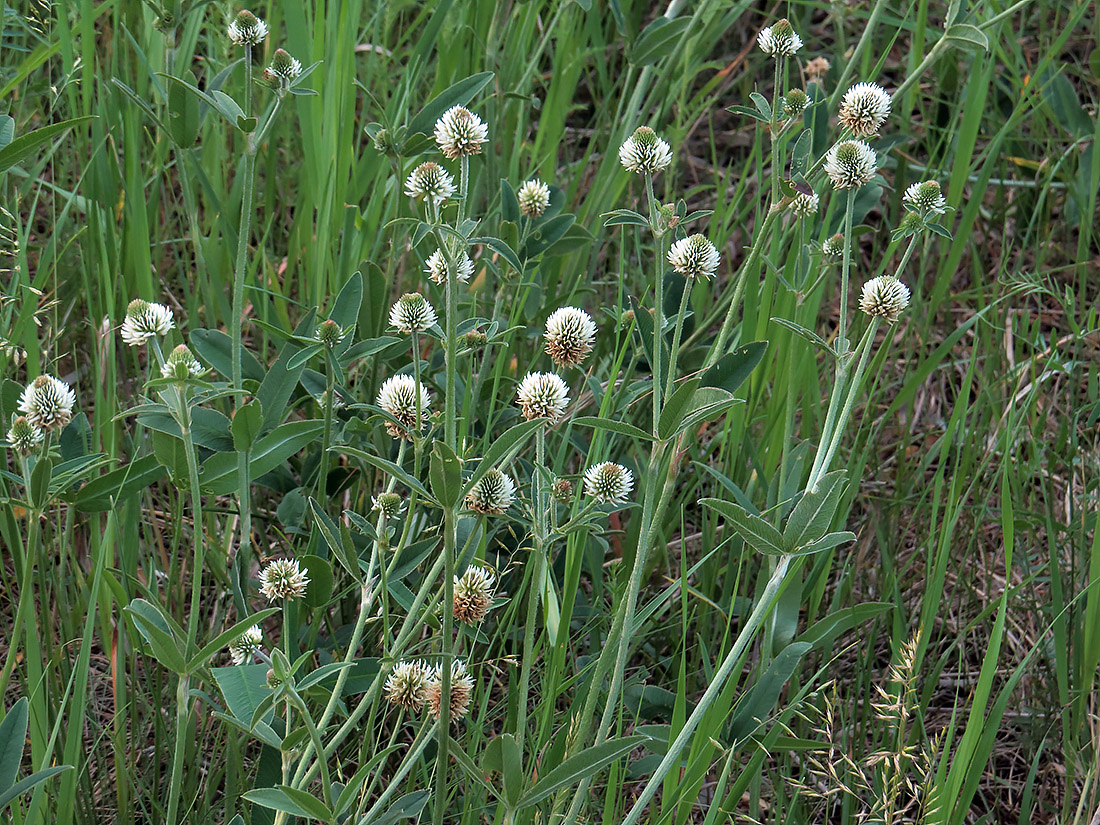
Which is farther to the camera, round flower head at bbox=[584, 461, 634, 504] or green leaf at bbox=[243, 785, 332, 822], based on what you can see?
round flower head at bbox=[584, 461, 634, 504]

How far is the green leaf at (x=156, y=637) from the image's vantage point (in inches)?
46.5

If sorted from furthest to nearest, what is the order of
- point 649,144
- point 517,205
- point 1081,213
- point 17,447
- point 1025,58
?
point 1025,58 → point 1081,213 → point 517,205 → point 649,144 → point 17,447

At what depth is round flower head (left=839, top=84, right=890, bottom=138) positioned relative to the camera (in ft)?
5.67

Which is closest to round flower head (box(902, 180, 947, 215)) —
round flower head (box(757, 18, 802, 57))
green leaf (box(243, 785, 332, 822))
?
round flower head (box(757, 18, 802, 57))

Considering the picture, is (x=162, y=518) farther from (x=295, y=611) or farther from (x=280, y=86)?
(x=280, y=86)

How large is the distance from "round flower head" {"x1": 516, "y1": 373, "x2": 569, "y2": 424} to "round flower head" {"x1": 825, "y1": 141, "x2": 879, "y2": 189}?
565mm

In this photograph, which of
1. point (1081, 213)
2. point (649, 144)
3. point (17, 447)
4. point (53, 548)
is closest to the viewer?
point (17, 447)

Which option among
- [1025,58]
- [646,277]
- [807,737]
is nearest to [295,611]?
[807,737]

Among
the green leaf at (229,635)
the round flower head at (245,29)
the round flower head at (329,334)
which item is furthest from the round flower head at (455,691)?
the round flower head at (245,29)

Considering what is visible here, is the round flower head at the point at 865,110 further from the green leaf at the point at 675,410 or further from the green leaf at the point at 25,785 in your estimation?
the green leaf at the point at 25,785

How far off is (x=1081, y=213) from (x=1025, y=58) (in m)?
0.94

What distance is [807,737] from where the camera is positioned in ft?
6.10

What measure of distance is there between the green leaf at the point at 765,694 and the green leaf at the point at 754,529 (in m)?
0.31

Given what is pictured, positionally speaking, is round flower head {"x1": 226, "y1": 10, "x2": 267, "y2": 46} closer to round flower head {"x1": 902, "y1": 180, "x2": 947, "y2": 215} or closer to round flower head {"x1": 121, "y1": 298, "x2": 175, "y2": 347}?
round flower head {"x1": 121, "y1": 298, "x2": 175, "y2": 347}
